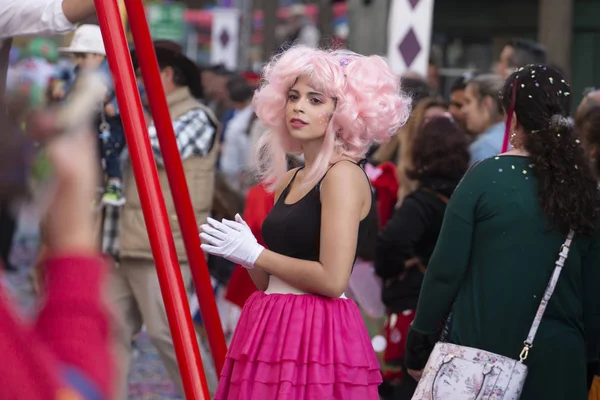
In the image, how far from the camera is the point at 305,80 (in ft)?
11.1

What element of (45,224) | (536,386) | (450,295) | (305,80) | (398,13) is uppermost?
(398,13)

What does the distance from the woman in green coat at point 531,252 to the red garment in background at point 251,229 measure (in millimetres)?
1127

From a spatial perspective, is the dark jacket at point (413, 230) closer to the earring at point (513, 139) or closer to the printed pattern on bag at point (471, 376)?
the earring at point (513, 139)

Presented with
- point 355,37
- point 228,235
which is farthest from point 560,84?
point 355,37

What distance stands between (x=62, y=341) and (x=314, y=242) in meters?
1.77

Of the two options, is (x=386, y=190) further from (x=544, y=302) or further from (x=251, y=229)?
(x=544, y=302)

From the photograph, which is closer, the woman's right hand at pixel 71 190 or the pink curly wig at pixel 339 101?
the woman's right hand at pixel 71 190

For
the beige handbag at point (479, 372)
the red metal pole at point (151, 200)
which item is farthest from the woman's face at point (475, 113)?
the red metal pole at point (151, 200)

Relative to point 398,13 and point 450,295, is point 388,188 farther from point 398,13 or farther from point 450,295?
point 398,13

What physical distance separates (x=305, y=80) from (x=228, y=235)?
1.81ft

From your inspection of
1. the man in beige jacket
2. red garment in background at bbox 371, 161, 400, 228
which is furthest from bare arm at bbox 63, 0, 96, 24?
red garment in background at bbox 371, 161, 400, 228

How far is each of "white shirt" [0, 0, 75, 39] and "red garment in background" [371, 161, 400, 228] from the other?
3.16 meters

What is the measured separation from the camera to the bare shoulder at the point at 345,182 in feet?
10.3

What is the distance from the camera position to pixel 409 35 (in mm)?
9000
